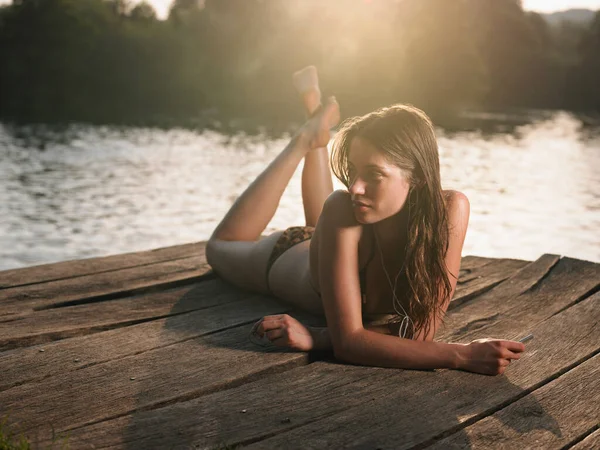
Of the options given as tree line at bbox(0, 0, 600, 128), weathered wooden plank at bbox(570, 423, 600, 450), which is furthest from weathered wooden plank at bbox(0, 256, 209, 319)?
tree line at bbox(0, 0, 600, 128)

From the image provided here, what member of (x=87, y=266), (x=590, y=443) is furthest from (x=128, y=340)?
(x=590, y=443)

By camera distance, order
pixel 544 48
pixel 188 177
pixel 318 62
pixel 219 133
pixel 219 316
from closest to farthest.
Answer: pixel 219 316
pixel 188 177
pixel 219 133
pixel 318 62
pixel 544 48

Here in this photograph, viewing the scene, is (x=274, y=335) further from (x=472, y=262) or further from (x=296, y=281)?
(x=472, y=262)

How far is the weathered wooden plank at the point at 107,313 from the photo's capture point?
3223 millimetres

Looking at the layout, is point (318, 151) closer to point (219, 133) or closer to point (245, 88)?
point (219, 133)

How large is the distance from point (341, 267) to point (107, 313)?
1.45 meters

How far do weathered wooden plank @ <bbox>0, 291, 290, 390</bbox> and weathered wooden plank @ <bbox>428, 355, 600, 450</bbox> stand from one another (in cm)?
137

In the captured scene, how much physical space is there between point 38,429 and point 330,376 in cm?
107

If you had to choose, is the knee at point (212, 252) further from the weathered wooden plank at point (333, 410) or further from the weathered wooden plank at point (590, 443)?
the weathered wooden plank at point (590, 443)

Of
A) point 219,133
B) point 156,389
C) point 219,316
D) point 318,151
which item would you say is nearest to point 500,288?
point 318,151

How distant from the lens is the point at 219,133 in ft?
86.0

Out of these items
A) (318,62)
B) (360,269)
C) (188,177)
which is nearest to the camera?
(360,269)

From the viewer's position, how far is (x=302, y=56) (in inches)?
2021

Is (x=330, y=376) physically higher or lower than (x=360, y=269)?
lower
